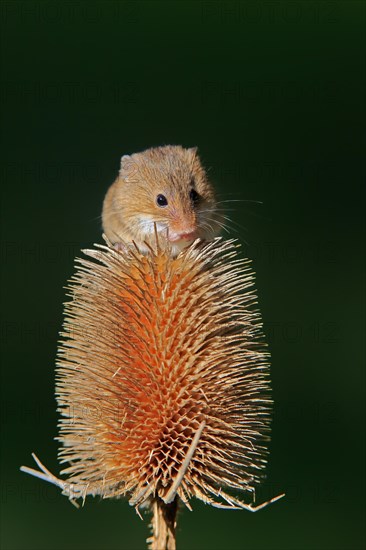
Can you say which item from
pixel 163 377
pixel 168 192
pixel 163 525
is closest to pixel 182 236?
pixel 168 192

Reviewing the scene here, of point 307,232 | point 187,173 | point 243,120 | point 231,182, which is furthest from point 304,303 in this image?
point 187,173

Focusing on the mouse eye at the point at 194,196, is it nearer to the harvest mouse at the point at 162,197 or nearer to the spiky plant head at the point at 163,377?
the harvest mouse at the point at 162,197

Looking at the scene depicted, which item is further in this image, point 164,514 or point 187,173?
point 187,173

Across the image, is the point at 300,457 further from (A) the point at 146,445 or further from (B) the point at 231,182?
(A) the point at 146,445

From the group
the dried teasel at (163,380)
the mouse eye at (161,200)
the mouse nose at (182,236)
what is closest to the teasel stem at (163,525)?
the dried teasel at (163,380)

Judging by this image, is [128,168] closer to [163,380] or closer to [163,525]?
[163,380]

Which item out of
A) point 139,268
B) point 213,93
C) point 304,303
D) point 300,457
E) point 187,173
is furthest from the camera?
point 213,93
